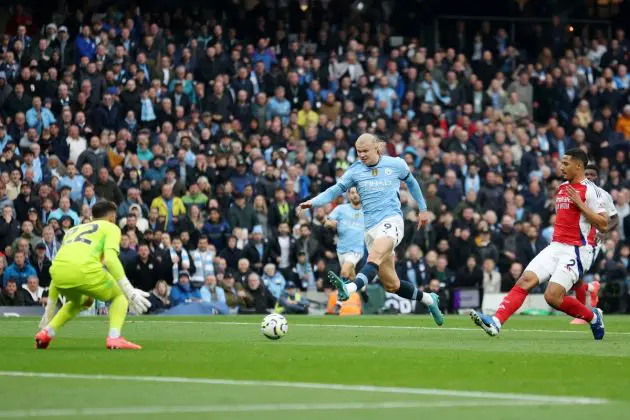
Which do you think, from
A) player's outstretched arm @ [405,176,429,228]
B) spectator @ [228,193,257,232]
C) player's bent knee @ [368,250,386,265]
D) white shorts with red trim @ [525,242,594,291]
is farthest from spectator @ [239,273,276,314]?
white shorts with red trim @ [525,242,594,291]

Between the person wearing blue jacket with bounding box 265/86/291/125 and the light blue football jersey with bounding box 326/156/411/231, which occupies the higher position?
the person wearing blue jacket with bounding box 265/86/291/125

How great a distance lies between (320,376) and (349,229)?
46.3ft

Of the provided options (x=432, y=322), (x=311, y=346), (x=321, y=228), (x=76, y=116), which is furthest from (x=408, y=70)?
(x=311, y=346)

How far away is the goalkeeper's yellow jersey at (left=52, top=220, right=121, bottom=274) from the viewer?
14188mm

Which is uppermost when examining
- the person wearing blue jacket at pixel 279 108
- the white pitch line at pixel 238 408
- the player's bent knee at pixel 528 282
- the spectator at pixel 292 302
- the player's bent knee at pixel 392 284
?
the person wearing blue jacket at pixel 279 108

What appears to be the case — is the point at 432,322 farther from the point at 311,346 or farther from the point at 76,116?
the point at 76,116

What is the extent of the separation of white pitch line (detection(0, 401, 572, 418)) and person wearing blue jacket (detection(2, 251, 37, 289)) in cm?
1718

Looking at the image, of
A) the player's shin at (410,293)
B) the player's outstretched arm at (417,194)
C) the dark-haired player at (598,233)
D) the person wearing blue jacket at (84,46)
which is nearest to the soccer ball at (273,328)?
the player's shin at (410,293)

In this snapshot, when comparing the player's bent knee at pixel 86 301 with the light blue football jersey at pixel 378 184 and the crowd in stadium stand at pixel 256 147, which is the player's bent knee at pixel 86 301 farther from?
the crowd in stadium stand at pixel 256 147

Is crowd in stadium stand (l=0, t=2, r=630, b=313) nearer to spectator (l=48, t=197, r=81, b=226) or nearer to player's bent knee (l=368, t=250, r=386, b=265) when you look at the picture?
spectator (l=48, t=197, r=81, b=226)

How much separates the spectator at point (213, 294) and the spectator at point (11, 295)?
3.53 metres

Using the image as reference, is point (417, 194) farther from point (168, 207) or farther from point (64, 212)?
point (168, 207)

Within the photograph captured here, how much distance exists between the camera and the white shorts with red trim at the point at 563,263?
16.2 m

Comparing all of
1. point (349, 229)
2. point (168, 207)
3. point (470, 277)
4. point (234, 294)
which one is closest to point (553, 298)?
point (349, 229)
